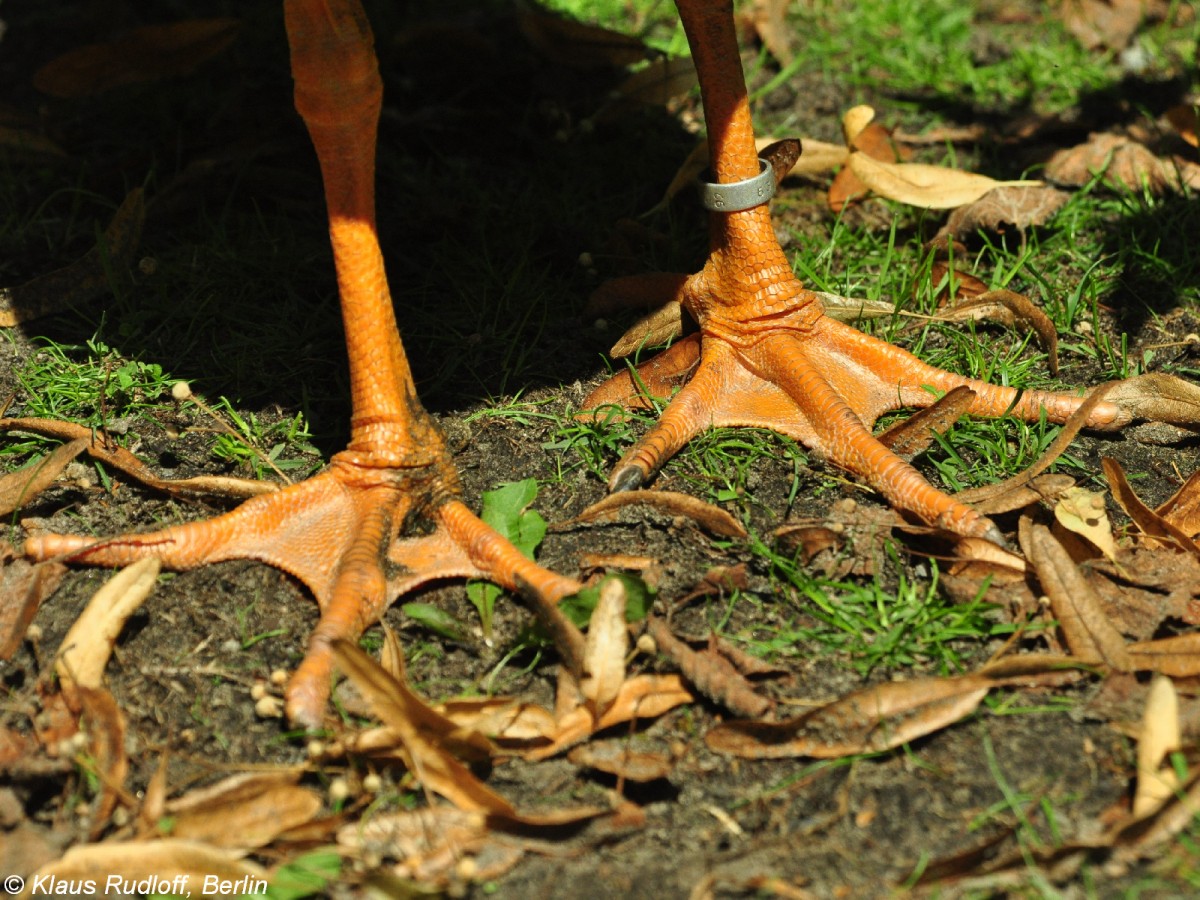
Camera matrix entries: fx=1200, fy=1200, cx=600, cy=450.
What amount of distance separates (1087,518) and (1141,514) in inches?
7.3

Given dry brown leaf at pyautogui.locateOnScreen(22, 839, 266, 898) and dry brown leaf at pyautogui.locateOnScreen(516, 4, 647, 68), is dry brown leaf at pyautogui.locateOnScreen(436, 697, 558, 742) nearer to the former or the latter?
dry brown leaf at pyautogui.locateOnScreen(22, 839, 266, 898)

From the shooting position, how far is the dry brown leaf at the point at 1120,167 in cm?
406

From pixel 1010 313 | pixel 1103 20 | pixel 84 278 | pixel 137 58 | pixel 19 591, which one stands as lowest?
pixel 19 591

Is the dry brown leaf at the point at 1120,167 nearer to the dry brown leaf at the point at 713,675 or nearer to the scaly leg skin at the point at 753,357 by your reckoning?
the scaly leg skin at the point at 753,357

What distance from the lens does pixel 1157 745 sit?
2.25m

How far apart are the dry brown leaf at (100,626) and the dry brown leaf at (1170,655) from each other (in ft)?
7.03

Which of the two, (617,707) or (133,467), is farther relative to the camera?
(133,467)

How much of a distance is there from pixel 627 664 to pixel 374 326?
3.41 feet

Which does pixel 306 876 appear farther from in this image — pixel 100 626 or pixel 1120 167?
pixel 1120 167

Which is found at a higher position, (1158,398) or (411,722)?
(1158,398)

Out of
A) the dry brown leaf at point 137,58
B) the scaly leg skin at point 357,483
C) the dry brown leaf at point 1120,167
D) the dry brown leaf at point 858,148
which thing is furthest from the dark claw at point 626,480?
the dry brown leaf at point 137,58

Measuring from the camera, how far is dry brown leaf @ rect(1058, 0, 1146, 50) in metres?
4.96

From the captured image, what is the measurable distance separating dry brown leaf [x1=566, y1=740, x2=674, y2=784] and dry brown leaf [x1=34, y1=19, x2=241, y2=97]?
321cm

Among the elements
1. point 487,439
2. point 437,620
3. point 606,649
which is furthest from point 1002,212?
point 437,620
